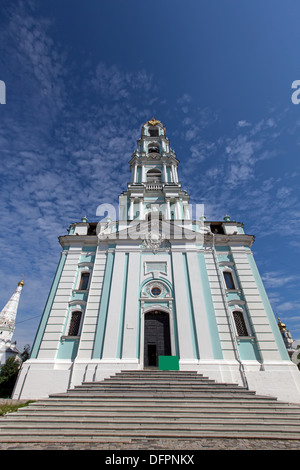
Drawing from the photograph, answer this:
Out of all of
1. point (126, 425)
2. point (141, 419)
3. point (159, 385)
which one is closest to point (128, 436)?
point (126, 425)

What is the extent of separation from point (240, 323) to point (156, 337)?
240 inches

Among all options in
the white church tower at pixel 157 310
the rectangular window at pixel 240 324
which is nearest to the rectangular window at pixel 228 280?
the white church tower at pixel 157 310

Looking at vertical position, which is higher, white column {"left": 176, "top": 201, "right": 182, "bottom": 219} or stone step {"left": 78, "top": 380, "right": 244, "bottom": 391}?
white column {"left": 176, "top": 201, "right": 182, "bottom": 219}

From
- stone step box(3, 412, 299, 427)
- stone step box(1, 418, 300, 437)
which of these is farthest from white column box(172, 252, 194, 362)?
stone step box(1, 418, 300, 437)

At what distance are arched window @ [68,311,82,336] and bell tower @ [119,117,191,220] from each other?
975 centimetres

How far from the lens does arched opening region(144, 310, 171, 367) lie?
46.5 ft

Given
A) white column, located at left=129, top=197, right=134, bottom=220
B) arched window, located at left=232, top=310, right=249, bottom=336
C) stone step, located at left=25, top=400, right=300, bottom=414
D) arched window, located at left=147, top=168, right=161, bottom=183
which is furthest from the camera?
arched window, located at left=147, top=168, right=161, bottom=183

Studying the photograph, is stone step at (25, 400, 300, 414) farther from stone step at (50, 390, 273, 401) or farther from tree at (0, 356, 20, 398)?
tree at (0, 356, 20, 398)

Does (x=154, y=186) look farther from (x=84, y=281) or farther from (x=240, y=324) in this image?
(x=240, y=324)

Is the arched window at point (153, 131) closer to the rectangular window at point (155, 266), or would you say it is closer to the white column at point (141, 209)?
the white column at point (141, 209)

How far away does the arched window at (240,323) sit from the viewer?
14.9 m

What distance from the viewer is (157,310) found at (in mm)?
15641
